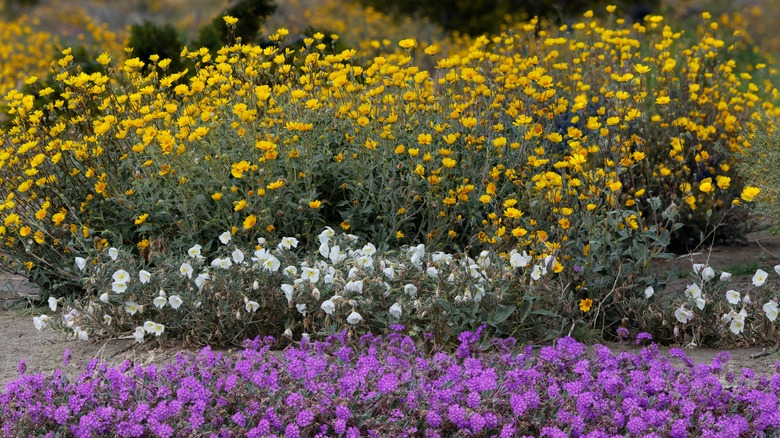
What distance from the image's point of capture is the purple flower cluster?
299 centimetres

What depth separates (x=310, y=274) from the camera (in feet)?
13.1

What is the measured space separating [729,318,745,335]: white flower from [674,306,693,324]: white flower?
170mm

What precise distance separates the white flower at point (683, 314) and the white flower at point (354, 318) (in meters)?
1.33

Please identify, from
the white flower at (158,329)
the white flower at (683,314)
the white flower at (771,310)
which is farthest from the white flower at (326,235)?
the white flower at (771,310)

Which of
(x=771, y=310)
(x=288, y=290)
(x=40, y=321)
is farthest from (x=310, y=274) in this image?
(x=771, y=310)

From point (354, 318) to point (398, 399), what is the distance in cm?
74

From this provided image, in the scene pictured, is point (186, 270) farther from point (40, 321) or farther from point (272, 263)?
point (40, 321)

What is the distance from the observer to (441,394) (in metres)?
3.09

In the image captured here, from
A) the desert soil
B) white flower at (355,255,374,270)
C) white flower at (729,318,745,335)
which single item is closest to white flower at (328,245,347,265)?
white flower at (355,255,374,270)

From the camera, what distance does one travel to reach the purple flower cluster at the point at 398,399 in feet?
9.82

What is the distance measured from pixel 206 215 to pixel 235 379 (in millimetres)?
1573

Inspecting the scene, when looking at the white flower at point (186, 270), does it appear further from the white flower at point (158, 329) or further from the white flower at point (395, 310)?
the white flower at point (395, 310)

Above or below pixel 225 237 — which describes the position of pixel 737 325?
below

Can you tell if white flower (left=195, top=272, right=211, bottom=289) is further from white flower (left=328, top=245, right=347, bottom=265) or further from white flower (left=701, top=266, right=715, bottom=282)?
white flower (left=701, top=266, right=715, bottom=282)
